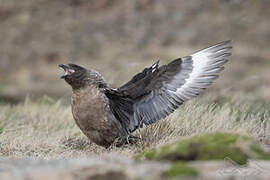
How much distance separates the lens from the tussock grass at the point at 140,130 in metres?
6.19

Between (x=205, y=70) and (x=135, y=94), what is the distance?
0.84m

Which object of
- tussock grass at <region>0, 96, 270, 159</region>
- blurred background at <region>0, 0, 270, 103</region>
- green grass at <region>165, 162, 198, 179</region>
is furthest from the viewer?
blurred background at <region>0, 0, 270, 103</region>

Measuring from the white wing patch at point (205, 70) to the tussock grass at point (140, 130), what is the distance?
0.50 meters

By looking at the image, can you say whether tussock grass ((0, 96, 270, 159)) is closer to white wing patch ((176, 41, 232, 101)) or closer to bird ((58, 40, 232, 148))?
bird ((58, 40, 232, 148))

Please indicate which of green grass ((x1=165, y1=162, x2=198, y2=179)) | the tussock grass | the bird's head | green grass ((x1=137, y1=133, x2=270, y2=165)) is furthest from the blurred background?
green grass ((x1=165, y1=162, x2=198, y2=179))

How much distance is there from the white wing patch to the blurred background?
12.7 metres

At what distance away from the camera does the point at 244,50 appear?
21.5m

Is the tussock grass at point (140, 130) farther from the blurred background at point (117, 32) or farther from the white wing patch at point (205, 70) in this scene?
the blurred background at point (117, 32)

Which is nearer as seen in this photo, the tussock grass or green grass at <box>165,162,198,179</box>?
green grass at <box>165,162,198,179</box>

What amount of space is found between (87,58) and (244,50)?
19.2 feet

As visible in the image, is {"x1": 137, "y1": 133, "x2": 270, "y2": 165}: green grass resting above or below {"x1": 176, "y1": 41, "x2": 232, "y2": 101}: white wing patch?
below

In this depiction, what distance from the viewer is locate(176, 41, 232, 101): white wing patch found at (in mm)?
6316

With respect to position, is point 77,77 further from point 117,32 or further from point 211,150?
point 117,32

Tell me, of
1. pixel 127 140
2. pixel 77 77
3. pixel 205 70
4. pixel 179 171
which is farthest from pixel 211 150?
pixel 77 77
